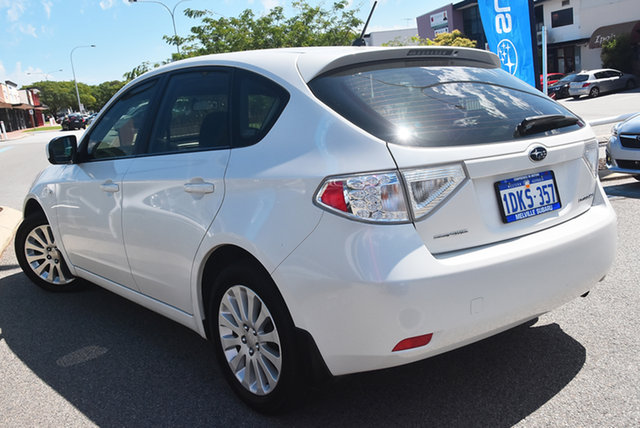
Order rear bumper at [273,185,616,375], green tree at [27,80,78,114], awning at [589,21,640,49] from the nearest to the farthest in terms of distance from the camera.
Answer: rear bumper at [273,185,616,375] < awning at [589,21,640,49] < green tree at [27,80,78,114]

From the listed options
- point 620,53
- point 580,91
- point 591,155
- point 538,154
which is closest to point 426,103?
point 538,154

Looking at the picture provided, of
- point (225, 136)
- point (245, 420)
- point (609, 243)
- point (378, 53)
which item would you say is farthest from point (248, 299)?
point (609, 243)

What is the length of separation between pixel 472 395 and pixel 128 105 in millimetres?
2775

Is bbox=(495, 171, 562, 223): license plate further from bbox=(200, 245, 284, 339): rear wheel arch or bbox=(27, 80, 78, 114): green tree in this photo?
bbox=(27, 80, 78, 114): green tree

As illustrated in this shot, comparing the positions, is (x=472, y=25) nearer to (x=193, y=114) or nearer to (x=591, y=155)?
(x=591, y=155)

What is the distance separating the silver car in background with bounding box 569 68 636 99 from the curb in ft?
104

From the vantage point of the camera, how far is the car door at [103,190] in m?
3.62

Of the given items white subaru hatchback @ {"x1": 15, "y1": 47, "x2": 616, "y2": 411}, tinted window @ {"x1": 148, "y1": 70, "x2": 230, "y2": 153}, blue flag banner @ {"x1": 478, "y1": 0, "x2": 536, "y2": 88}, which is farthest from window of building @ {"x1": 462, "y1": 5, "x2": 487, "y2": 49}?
white subaru hatchback @ {"x1": 15, "y1": 47, "x2": 616, "y2": 411}

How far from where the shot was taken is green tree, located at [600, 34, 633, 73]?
3722cm

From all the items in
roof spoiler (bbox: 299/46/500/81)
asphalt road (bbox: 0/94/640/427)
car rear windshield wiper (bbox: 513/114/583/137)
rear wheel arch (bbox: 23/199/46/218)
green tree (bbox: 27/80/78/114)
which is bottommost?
asphalt road (bbox: 0/94/640/427)

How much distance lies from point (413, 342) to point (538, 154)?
3.38 feet

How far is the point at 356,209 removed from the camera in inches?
88.0

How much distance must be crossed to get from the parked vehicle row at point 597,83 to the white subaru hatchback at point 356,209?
3279 cm

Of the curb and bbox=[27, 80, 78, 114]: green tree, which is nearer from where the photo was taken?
the curb
